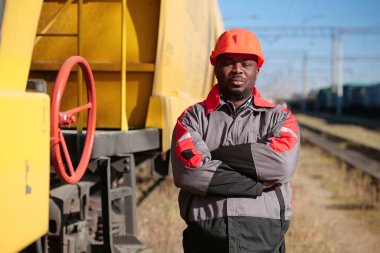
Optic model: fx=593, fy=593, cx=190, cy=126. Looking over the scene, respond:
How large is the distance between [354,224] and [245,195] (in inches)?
246

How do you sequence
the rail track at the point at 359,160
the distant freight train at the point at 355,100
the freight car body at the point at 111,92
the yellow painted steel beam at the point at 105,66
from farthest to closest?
the distant freight train at the point at 355,100
the rail track at the point at 359,160
the yellow painted steel beam at the point at 105,66
the freight car body at the point at 111,92

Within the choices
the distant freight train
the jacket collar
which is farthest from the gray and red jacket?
the distant freight train

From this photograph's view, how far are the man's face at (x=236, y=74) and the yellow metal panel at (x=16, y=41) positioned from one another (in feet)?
3.02

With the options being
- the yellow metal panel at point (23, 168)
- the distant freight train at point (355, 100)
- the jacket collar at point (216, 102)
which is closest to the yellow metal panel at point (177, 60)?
the jacket collar at point (216, 102)

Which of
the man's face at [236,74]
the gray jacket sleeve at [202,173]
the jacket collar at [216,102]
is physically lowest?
the gray jacket sleeve at [202,173]

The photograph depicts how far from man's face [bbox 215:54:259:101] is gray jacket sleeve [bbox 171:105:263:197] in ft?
0.87

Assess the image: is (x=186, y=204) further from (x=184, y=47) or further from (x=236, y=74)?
(x=184, y=47)

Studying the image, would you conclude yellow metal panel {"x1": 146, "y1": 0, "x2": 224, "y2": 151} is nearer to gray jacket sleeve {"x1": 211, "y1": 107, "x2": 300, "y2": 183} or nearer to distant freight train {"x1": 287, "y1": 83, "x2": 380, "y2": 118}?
gray jacket sleeve {"x1": 211, "y1": 107, "x2": 300, "y2": 183}

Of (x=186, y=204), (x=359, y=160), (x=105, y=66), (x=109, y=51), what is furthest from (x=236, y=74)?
(x=359, y=160)

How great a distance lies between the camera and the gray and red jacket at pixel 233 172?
2643mm

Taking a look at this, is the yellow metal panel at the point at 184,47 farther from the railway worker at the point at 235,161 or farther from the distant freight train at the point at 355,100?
the distant freight train at the point at 355,100

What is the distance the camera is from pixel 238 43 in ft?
9.11

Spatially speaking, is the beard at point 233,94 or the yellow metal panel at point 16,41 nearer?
the yellow metal panel at point 16,41

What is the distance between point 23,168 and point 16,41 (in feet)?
2.14
